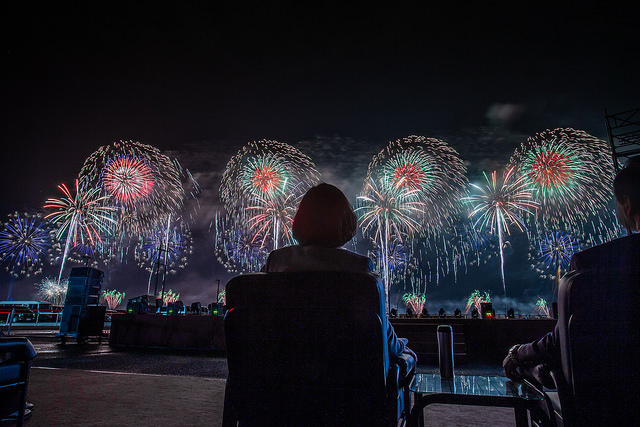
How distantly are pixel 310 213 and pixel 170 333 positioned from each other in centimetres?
1212

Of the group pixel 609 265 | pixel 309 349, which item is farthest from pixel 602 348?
pixel 309 349

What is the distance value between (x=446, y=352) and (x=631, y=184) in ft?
5.57

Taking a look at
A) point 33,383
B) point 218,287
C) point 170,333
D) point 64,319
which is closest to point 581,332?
point 33,383

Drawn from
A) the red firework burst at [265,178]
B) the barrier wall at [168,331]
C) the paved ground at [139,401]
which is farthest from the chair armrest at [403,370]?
the red firework burst at [265,178]

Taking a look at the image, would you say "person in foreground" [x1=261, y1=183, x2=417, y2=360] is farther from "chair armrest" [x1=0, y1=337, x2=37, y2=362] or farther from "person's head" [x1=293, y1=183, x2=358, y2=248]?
"chair armrest" [x1=0, y1=337, x2=37, y2=362]

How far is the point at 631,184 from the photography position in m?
1.82

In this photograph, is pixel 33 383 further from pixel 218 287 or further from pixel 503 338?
pixel 218 287

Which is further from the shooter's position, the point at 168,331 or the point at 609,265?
the point at 168,331

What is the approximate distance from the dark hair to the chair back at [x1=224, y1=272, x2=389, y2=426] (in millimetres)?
1464

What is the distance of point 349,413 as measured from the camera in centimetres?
153

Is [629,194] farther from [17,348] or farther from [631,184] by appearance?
[17,348]

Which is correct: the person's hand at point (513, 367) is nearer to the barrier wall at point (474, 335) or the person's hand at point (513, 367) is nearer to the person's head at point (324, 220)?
the person's head at point (324, 220)

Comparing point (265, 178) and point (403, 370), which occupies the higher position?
point (265, 178)

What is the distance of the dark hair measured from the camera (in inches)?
71.1
